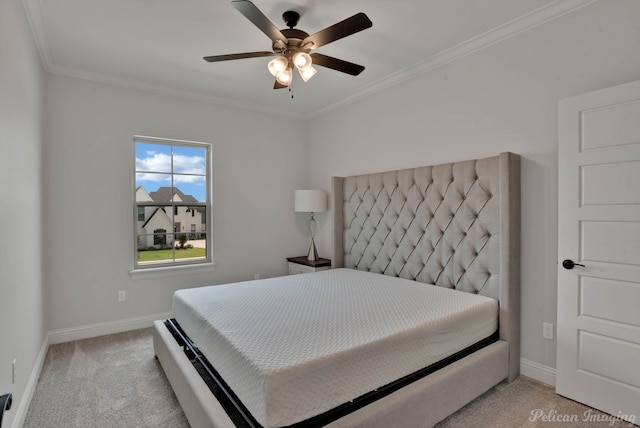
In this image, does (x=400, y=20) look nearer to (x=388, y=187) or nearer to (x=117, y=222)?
(x=388, y=187)

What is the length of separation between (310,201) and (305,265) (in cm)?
78

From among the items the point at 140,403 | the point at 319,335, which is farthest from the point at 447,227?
the point at 140,403

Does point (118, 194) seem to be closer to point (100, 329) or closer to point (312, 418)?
point (100, 329)

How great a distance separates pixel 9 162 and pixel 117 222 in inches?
63.6

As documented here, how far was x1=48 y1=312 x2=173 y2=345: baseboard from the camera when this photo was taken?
9.86ft

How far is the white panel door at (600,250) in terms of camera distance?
1830 mm

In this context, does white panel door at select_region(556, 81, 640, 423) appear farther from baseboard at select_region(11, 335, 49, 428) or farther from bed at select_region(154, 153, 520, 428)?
baseboard at select_region(11, 335, 49, 428)

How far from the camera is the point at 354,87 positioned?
3551 mm

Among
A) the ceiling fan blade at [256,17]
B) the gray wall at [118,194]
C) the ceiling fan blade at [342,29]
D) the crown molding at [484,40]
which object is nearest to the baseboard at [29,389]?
the gray wall at [118,194]

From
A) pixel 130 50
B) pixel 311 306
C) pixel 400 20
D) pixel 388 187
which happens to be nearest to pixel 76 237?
pixel 130 50

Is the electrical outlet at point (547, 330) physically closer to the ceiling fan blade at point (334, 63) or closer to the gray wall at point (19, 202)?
the ceiling fan blade at point (334, 63)

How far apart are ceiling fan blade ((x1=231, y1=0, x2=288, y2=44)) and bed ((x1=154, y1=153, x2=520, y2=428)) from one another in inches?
64.6

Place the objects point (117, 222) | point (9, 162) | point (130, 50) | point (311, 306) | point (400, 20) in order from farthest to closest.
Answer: point (117, 222) → point (130, 50) → point (400, 20) → point (311, 306) → point (9, 162)

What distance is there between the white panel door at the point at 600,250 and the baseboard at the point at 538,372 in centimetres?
12
